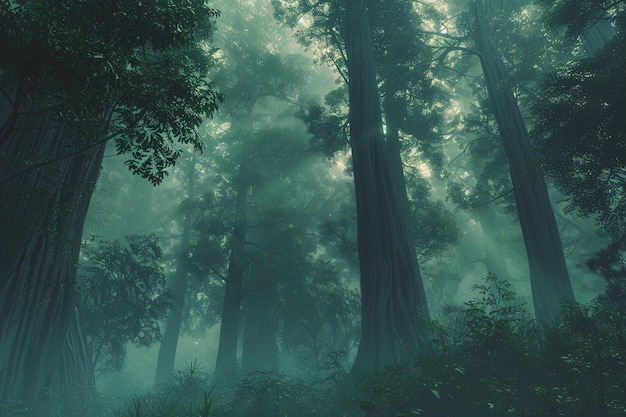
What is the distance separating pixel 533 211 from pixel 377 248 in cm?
420

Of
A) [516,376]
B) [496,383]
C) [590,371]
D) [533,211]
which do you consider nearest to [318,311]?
[533,211]

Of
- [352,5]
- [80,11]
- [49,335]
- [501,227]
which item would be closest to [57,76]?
[80,11]

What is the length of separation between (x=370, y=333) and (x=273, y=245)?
33.0ft

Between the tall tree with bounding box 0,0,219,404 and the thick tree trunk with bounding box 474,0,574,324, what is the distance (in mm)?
6303

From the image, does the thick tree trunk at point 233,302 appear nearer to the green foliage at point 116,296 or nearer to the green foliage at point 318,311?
the green foliage at point 318,311

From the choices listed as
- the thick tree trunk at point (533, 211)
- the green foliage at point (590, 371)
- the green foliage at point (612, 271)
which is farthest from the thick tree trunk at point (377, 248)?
the green foliage at point (612, 271)

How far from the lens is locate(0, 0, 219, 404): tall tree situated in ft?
11.4

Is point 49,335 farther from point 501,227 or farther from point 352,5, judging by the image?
point 501,227

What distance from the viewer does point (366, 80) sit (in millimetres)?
10812

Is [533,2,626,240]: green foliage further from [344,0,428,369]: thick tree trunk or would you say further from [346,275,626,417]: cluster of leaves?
[344,0,428,369]: thick tree trunk

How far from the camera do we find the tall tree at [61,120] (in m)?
3.49

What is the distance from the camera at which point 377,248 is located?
863 cm

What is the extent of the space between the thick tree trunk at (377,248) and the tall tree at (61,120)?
481 centimetres

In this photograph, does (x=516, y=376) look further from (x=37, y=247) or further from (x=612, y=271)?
(x=37, y=247)
